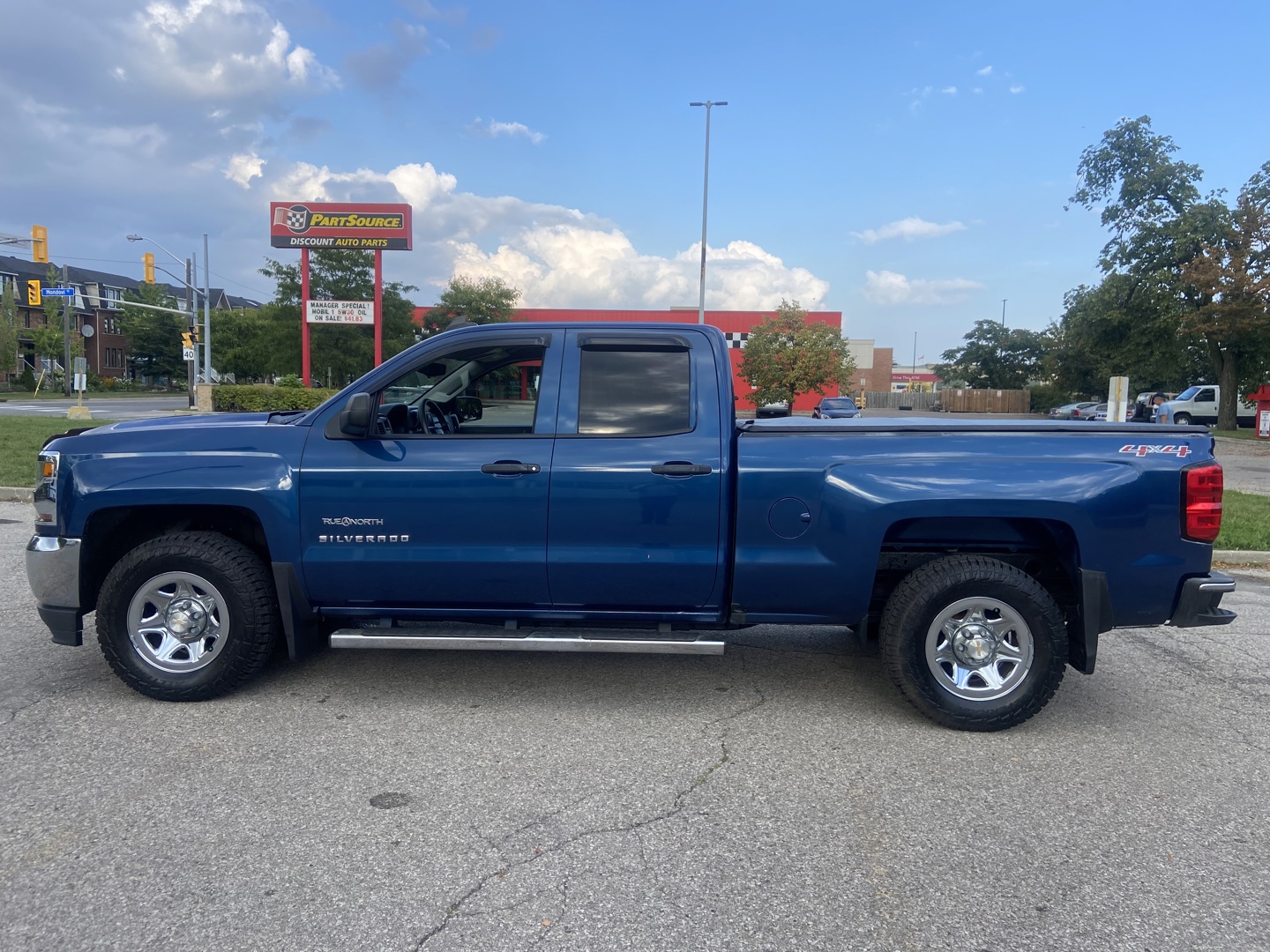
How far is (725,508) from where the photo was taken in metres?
4.02

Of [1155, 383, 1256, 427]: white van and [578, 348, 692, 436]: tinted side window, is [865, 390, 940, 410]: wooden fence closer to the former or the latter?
[1155, 383, 1256, 427]: white van

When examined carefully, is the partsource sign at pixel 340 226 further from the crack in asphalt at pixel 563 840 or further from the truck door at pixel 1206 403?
the truck door at pixel 1206 403

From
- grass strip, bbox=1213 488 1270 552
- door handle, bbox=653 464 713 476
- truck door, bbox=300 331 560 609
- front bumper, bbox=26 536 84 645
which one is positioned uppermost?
door handle, bbox=653 464 713 476

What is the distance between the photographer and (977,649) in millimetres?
4047

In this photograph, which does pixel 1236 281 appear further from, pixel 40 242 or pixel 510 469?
pixel 40 242

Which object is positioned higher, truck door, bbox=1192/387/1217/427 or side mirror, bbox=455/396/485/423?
truck door, bbox=1192/387/1217/427

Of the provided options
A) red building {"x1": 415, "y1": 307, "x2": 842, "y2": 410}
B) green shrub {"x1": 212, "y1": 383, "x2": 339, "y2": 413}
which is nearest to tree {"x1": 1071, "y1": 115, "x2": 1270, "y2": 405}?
red building {"x1": 415, "y1": 307, "x2": 842, "y2": 410}

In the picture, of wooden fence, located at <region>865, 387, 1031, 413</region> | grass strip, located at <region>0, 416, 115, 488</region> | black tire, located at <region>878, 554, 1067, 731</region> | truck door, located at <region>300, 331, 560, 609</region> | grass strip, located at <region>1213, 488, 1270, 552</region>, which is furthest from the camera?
wooden fence, located at <region>865, 387, 1031, 413</region>

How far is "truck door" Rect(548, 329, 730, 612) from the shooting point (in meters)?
4.02

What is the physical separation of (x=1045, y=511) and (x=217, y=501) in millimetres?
3874

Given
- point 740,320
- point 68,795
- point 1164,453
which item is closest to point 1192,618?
point 1164,453

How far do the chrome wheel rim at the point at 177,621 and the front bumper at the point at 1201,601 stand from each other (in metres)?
4.49

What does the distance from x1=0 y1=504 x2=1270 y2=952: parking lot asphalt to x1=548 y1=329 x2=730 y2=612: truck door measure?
0.68m

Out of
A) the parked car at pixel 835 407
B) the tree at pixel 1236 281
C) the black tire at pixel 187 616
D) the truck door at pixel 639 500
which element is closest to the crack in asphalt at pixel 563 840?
the truck door at pixel 639 500
